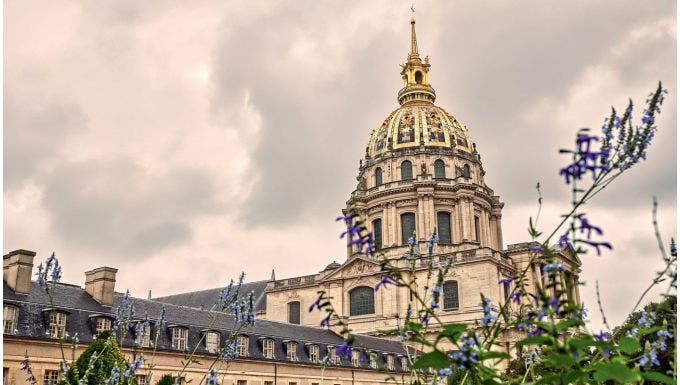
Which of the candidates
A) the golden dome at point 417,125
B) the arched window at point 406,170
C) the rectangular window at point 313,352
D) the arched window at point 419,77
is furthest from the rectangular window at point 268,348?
the arched window at point 419,77

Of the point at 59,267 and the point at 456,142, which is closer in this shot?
the point at 59,267

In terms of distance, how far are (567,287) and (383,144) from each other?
72392 mm

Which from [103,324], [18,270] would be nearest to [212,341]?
[103,324]

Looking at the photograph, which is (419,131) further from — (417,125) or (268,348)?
(268,348)

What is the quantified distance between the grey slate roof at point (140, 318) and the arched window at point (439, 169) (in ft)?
84.4

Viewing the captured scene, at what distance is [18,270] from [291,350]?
1857cm

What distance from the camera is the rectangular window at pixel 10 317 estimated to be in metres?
29.6

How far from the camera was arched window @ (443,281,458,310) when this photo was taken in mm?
60000

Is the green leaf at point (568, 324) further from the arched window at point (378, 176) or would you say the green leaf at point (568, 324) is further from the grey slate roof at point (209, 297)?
the grey slate roof at point (209, 297)

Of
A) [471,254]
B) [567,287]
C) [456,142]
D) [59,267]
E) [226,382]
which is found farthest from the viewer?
[456,142]

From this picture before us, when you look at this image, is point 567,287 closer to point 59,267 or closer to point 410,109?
point 59,267

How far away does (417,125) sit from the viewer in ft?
246

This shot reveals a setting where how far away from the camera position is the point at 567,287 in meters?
3.45

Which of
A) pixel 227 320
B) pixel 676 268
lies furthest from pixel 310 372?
pixel 676 268
